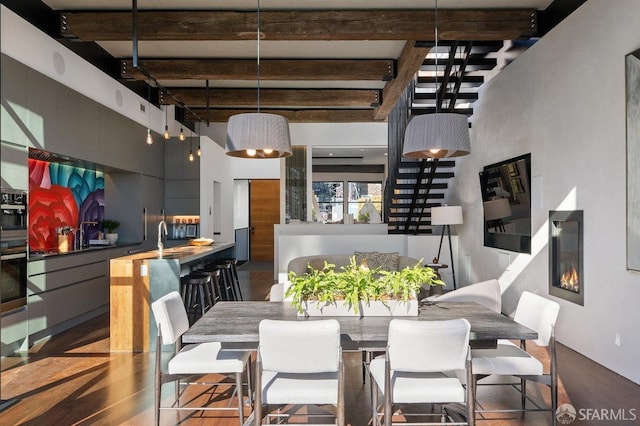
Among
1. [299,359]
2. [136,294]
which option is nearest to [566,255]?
[299,359]

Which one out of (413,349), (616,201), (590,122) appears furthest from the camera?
(590,122)

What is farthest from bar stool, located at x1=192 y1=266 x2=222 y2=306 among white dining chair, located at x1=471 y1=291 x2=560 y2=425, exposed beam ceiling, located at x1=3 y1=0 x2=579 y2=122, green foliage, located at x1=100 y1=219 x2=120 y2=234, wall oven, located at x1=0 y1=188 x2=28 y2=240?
white dining chair, located at x1=471 y1=291 x2=560 y2=425

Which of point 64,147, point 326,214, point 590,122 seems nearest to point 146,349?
point 64,147

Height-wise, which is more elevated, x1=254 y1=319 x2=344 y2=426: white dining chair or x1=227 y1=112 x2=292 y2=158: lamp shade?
x1=227 y1=112 x2=292 y2=158: lamp shade

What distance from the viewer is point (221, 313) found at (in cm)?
310

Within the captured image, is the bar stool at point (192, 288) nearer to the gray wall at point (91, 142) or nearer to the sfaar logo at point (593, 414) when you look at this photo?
the gray wall at point (91, 142)

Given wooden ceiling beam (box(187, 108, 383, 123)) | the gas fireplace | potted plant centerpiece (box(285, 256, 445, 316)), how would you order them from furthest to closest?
wooden ceiling beam (box(187, 108, 383, 123)) → the gas fireplace → potted plant centerpiece (box(285, 256, 445, 316))

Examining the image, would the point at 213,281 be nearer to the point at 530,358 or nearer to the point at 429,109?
the point at 530,358

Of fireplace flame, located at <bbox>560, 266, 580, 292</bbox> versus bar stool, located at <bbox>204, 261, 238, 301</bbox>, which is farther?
bar stool, located at <bbox>204, 261, 238, 301</bbox>

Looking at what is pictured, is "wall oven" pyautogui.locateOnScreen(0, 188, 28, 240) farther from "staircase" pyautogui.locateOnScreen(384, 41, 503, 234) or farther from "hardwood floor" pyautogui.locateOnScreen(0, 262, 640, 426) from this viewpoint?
"staircase" pyautogui.locateOnScreen(384, 41, 503, 234)

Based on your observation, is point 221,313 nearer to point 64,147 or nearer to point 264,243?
point 64,147

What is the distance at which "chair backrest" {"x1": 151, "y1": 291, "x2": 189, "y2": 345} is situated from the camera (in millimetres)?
2848

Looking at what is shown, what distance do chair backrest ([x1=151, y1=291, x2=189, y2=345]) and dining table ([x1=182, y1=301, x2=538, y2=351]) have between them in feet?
0.60

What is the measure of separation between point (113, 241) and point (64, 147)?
6.88ft
